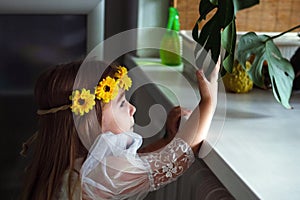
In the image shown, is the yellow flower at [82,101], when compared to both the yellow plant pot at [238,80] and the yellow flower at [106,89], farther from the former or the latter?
the yellow plant pot at [238,80]

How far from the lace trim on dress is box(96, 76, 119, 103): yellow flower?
15cm

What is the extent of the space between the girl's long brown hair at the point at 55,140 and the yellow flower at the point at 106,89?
36mm

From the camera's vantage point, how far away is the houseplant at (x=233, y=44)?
1.15 m

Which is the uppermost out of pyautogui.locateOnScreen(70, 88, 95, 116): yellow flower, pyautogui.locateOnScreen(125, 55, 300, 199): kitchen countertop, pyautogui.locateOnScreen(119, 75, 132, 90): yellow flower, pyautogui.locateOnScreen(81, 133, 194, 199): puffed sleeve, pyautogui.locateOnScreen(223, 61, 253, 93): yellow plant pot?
pyautogui.locateOnScreen(119, 75, 132, 90): yellow flower

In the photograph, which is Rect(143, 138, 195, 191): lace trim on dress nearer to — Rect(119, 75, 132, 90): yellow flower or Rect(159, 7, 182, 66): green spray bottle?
Rect(119, 75, 132, 90): yellow flower

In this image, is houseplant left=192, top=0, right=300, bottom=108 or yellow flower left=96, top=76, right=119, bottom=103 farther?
yellow flower left=96, top=76, right=119, bottom=103

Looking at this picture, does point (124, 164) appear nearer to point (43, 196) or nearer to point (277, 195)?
point (43, 196)

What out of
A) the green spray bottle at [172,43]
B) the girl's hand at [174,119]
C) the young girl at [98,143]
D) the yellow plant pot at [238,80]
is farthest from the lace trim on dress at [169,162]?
the green spray bottle at [172,43]

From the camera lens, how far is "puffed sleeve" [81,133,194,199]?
125 cm

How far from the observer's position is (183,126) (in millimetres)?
1322

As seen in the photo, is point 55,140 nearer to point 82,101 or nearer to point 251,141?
point 82,101

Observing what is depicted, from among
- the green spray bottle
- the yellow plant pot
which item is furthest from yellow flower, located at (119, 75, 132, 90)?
the green spray bottle

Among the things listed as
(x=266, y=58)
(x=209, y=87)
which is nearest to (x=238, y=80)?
(x=266, y=58)

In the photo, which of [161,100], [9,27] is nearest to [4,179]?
[9,27]
